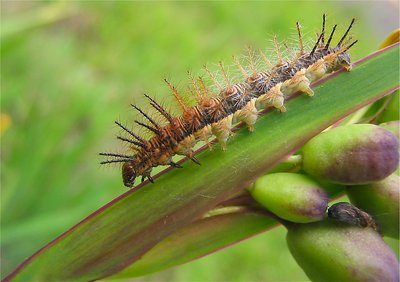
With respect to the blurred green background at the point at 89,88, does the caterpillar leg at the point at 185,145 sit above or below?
below

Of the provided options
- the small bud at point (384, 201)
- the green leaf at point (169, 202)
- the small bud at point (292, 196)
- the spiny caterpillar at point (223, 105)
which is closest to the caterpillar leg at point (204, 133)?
the spiny caterpillar at point (223, 105)

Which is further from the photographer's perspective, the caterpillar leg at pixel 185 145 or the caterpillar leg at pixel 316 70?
the caterpillar leg at pixel 316 70

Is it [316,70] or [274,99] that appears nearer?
[274,99]

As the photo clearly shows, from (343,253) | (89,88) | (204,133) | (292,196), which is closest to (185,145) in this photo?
(204,133)

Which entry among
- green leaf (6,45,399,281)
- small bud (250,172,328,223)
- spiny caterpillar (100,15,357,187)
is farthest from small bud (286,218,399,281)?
spiny caterpillar (100,15,357,187)

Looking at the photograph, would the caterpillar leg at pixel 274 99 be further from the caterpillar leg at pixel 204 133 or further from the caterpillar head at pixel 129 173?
the caterpillar head at pixel 129 173

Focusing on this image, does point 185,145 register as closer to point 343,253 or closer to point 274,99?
point 274,99

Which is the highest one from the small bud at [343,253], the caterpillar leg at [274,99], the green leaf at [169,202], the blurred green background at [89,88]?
the blurred green background at [89,88]
